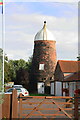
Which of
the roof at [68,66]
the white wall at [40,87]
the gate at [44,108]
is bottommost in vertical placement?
the white wall at [40,87]

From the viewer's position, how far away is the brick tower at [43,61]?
63.1 metres

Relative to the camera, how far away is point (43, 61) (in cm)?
6353

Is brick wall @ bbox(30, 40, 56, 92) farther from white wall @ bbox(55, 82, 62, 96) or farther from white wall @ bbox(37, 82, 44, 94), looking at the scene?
white wall @ bbox(55, 82, 62, 96)

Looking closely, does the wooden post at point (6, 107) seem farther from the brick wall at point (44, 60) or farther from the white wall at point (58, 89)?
the brick wall at point (44, 60)

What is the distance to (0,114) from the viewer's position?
11.7 metres

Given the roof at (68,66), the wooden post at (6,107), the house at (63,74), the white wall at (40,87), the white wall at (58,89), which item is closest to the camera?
the wooden post at (6,107)

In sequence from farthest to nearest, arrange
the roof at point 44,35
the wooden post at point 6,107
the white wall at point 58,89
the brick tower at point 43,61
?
the roof at point 44,35
the brick tower at point 43,61
the white wall at point 58,89
the wooden post at point 6,107

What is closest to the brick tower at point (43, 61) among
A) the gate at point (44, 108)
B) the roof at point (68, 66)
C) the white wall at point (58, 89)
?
the roof at point (68, 66)

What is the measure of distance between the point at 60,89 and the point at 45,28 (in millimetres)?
26385

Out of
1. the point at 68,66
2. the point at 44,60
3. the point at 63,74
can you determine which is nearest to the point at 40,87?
the point at 44,60

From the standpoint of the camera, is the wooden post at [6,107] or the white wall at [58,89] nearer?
the wooden post at [6,107]

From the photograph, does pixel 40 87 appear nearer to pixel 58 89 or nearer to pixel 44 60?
pixel 44 60

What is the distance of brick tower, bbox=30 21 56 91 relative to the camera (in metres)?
63.1

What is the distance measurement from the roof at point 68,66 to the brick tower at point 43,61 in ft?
30.9
